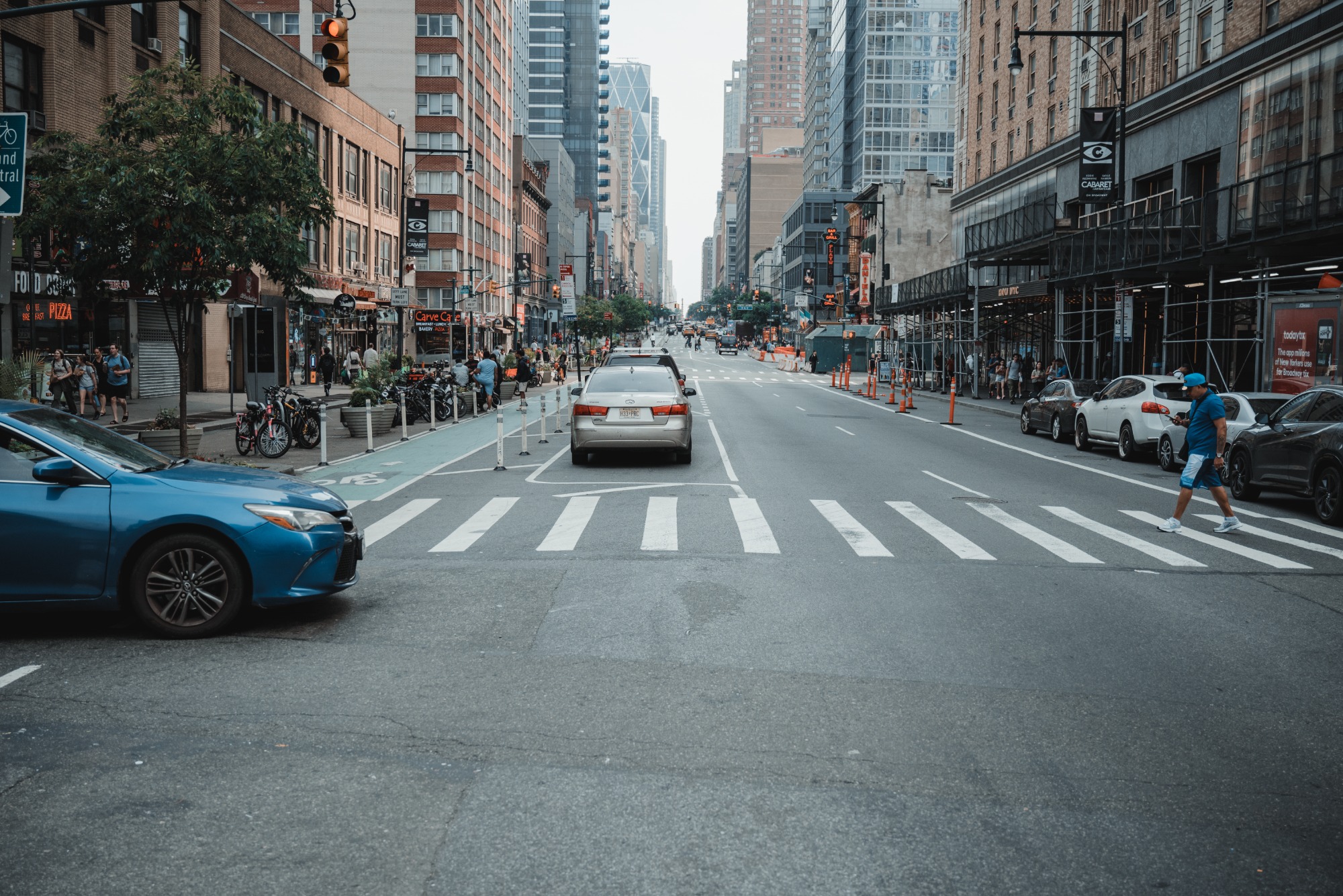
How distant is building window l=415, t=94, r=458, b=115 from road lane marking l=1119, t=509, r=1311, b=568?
73368mm

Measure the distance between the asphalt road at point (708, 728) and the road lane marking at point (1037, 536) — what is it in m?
0.11

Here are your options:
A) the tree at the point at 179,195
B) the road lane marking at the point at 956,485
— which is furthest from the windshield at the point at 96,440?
the road lane marking at the point at 956,485

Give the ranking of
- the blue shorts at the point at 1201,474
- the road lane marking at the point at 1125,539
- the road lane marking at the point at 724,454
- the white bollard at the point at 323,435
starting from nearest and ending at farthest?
the road lane marking at the point at 1125,539 < the blue shorts at the point at 1201,474 < the road lane marking at the point at 724,454 < the white bollard at the point at 323,435

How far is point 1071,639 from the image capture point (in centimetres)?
762

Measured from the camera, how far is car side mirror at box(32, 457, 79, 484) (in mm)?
7008

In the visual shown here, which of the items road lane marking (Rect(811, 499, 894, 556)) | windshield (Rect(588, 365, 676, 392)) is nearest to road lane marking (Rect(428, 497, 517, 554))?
road lane marking (Rect(811, 499, 894, 556))

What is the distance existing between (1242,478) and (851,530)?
7334 millimetres

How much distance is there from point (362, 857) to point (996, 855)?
2.36 m

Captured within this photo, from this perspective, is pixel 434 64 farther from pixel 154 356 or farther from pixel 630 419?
pixel 630 419

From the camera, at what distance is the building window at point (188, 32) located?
3509cm

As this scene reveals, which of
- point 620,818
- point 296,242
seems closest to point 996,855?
point 620,818

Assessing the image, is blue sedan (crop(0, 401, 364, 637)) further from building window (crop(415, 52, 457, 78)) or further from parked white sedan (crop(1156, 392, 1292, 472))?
building window (crop(415, 52, 457, 78))

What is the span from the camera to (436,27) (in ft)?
261

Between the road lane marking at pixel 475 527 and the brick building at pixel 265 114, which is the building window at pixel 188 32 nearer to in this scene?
the brick building at pixel 265 114
